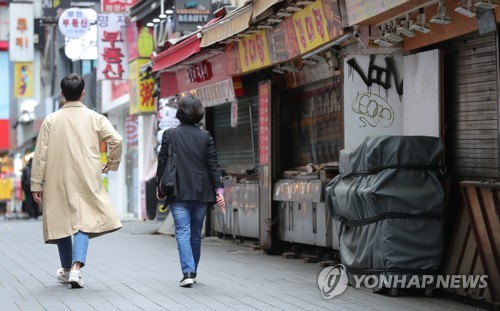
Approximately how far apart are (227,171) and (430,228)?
9245 mm

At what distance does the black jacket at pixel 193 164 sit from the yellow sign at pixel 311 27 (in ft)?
8.03

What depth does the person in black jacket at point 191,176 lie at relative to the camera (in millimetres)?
10444

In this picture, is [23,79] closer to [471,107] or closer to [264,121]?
[264,121]

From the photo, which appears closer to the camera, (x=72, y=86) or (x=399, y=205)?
(x=399, y=205)

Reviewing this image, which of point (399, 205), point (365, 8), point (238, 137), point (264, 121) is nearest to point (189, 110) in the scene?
point (365, 8)

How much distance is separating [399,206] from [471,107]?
143 cm

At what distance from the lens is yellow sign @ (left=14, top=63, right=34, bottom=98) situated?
2023 inches

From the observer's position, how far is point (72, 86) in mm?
10500

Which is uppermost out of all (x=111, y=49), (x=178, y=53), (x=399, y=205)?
(x=111, y=49)

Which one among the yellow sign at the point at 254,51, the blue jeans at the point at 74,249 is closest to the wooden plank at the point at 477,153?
the blue jeans at the point at 74,249

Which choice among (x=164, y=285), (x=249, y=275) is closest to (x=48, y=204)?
(x=164, y=285)

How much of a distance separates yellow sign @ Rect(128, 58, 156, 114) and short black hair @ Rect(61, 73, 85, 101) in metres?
17.4

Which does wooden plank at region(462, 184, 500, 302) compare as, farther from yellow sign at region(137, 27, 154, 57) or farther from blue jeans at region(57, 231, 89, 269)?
yellow sign at region(137, 27, 154, 57)

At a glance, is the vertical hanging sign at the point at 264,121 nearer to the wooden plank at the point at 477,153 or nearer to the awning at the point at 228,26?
the awning at the point at 228,26
